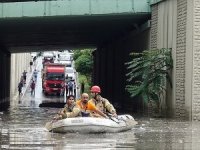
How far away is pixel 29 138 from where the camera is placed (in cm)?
1764

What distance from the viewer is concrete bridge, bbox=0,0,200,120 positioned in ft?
88.9

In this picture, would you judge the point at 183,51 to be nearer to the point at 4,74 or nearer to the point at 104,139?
the point at 104,139

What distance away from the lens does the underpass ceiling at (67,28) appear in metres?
34.2

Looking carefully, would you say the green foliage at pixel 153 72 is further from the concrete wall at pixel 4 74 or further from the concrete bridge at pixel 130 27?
the concrete wall at pixel 4 74

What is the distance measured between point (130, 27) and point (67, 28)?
4.09m

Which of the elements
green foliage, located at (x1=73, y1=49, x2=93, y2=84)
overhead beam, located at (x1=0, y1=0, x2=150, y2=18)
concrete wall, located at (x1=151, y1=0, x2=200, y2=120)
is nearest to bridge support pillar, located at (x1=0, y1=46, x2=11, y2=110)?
green foliage, located at (x1=73, y1=49, x2=93, y2=84)

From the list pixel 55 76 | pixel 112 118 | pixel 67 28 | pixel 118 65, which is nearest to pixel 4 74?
pixel 55 76

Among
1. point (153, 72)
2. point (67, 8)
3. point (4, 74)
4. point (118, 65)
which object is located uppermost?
point (67, 8)

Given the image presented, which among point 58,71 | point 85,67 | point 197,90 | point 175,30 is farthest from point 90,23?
point 85,67

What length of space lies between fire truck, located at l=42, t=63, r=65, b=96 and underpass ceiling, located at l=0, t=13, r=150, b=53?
1184 cm

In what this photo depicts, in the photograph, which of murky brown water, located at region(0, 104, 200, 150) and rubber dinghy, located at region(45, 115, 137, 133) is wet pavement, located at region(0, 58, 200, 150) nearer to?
murky brown water, located at region(0, 104, 200, 150)

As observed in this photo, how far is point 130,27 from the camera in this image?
1574 inches

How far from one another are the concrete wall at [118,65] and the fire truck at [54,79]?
21.1 ft

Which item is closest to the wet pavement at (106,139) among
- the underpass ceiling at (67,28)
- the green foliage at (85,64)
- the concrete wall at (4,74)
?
the underpass ceiling at (67,28)
